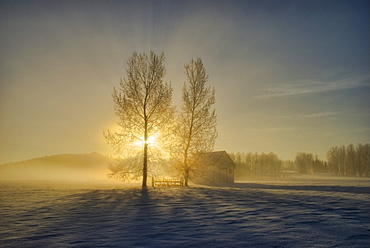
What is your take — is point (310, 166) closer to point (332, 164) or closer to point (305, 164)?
point (305, 164)

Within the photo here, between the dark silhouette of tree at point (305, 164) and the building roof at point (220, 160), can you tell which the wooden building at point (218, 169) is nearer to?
the building roof at point (220, 160)

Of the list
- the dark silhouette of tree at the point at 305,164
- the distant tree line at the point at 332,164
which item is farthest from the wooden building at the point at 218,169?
the dark silhouette of tree at the point at 305,164

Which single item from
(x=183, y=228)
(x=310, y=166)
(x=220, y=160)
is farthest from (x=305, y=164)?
(x=183, y=228)

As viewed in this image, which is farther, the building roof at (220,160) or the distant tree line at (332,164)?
the distant tree line at (332,164)

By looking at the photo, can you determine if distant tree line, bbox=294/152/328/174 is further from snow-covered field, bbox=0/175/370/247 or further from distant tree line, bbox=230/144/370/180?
snow-covered field, bbox=0/175/370/247

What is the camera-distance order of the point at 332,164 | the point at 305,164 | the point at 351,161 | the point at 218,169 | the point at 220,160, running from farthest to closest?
the point at 305,164 → the point at 332,164 → the point at 351,161 → the point at 220,160 → the point at 218,169

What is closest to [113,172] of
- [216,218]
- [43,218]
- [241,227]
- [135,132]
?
[135,132]

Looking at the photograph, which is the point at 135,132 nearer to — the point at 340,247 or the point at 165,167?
the point at 165,167

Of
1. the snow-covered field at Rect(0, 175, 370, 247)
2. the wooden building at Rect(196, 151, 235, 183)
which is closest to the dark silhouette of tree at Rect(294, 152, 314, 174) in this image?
the wooden building at Rect(196, 151, 235, 183)

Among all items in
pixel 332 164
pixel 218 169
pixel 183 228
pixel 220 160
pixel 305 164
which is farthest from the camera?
pixel 305 164

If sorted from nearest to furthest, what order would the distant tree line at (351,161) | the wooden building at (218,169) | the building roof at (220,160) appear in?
the wooden building at (218,169) < the building roof at (220,160) < the distant tree line at (351,161)

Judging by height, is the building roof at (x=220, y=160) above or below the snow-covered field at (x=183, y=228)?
above

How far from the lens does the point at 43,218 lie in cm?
1068

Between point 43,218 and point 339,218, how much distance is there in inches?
465
